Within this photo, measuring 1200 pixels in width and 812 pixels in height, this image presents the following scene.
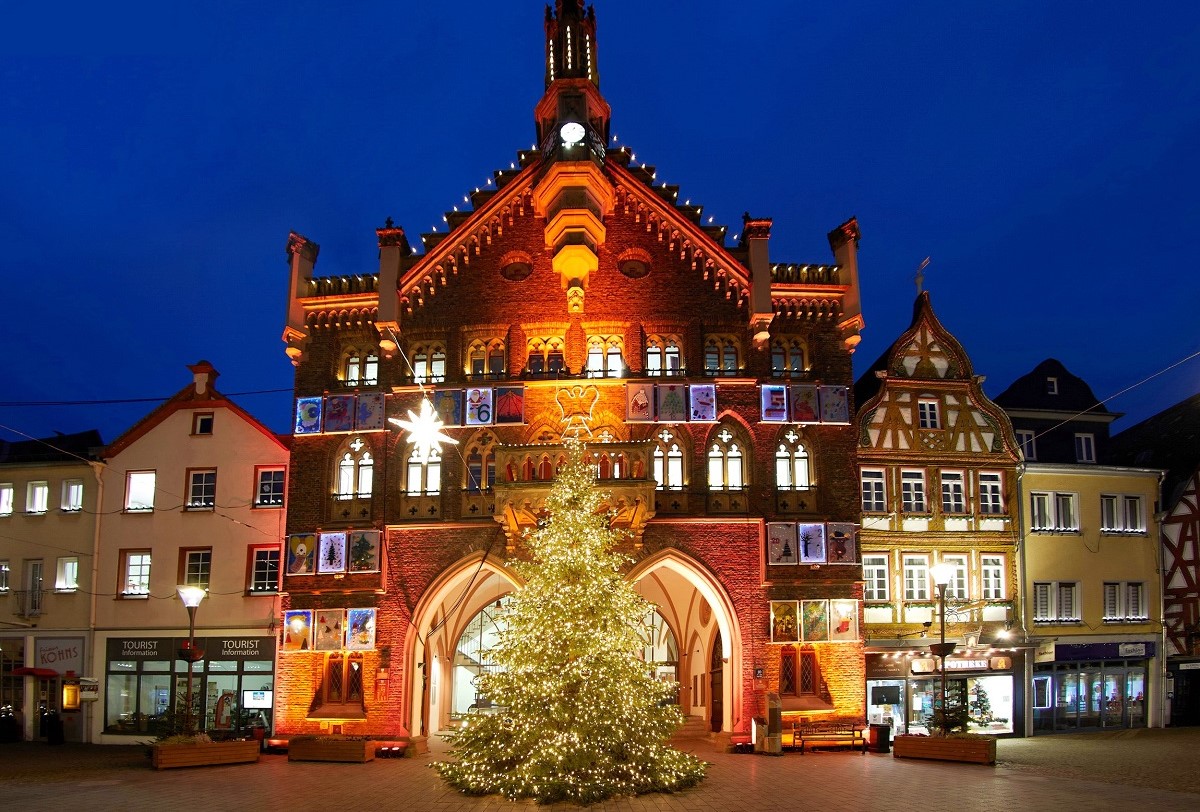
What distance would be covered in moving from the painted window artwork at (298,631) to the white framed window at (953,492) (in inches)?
779

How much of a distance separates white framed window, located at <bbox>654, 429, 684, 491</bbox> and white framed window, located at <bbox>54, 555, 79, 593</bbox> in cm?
A: 1971

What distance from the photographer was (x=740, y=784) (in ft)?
71.9

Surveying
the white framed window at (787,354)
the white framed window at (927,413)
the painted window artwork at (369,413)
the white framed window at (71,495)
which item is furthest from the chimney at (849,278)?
the white framed window at (71,495)

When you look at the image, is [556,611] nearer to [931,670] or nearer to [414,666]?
[414,666]

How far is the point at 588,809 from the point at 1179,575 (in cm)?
2611

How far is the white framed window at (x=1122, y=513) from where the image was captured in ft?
119

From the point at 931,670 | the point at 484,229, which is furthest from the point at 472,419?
the point at 931,670

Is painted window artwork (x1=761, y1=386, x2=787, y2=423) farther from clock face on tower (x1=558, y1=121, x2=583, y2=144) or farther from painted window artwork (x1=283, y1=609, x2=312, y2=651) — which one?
painted window artwork (x1=283, y1=609, x2=312, y2=651)

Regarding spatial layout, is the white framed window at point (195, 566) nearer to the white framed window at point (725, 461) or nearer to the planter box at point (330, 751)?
the planter box at point (330, 751)

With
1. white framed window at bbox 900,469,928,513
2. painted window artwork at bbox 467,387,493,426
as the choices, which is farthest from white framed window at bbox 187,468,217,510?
white framed window at bbox 900,469,928,513

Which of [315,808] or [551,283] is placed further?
[551,283]

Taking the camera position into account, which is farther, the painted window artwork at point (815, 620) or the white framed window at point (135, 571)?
the white framed window at point (135, 571)

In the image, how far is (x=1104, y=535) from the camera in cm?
3603

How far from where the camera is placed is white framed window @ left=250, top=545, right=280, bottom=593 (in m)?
34.0
